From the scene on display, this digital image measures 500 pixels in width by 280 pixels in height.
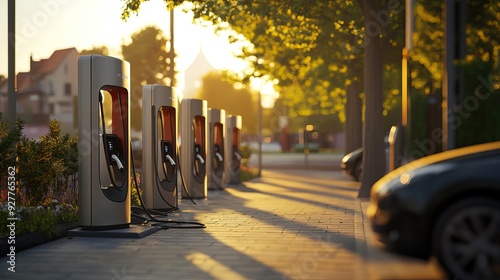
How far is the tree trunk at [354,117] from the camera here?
2641cm

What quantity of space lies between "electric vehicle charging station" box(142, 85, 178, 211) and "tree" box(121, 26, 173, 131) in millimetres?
45916

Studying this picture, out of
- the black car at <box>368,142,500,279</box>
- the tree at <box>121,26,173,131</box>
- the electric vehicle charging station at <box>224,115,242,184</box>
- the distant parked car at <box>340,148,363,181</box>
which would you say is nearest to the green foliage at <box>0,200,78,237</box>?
the black car at <box>368,142,500,279</box>

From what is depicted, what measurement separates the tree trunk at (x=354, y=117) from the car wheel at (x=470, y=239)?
68.0ft

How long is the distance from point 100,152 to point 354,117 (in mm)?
18316

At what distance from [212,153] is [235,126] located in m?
3.66

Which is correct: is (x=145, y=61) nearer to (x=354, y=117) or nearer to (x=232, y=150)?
(x=354, y=117)

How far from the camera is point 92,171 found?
972 cm

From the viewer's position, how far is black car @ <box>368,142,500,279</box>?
5598 millimetres

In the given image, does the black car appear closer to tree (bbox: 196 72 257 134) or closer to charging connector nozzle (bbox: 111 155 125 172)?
charging connector nozzle (bbox: 111 155 125 172)

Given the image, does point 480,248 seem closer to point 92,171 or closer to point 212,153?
point 92,171

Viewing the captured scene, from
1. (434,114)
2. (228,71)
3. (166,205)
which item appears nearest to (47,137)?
(166,205)

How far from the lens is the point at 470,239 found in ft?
18.5

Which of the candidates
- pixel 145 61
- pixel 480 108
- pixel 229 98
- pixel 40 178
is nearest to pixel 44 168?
pixel 40 178

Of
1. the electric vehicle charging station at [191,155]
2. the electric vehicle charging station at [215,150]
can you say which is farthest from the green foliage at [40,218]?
the electric vehicle charging station at [215,150]
